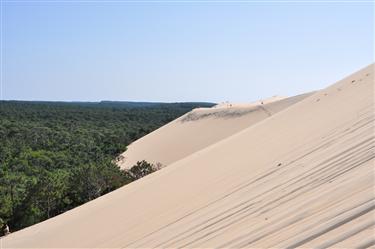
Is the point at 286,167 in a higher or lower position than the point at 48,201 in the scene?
lower

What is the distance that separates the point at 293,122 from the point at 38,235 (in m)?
5.44

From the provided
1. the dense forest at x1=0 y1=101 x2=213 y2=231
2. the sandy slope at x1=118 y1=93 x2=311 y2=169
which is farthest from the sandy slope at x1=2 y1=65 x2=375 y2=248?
the sandy slope at x1=118 y1=93 x2=311 y2=169

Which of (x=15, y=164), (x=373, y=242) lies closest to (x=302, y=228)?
(x=373, y=242)

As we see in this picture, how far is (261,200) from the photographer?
434 cm

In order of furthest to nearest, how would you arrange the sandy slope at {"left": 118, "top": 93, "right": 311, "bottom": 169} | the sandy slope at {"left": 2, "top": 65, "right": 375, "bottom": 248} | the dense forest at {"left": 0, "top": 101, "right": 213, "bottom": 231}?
the sandy slope at {"left": 118, "top": 93, "right": 311, "bottom": 169} → the dense forest at {"left": 0, "top": 101, "right": 213, "bottom": 231} → the sandy slope at {"left": 2, "top": 65, "right": 375, "bottom": 248}

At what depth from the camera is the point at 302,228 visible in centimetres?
309

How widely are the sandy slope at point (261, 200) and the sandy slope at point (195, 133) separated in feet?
75.6

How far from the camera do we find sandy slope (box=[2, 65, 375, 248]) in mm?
3102

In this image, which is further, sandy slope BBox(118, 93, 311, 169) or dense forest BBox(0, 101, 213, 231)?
sandy slope BBox(118, 93, 311, 169)

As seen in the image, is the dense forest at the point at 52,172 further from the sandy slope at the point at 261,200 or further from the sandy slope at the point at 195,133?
the sandy slope at the point at 261,200

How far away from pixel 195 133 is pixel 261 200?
33.2 m

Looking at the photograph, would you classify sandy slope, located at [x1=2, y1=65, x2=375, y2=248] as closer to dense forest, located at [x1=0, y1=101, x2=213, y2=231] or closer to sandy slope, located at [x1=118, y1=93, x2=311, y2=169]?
dense forest, located at [x1=0, y1=101, x2=213, y2=231]

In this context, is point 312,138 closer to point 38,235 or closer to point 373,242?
point 373,242

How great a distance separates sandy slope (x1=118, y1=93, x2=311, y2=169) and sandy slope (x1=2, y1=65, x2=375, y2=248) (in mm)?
23034
